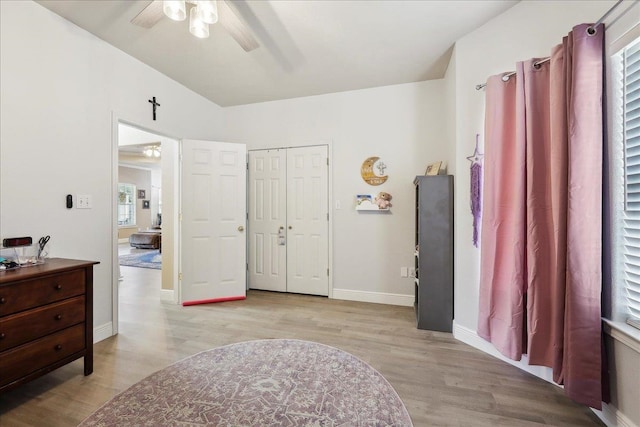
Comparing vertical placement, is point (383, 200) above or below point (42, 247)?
above

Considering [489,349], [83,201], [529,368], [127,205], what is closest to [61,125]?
[83,201]

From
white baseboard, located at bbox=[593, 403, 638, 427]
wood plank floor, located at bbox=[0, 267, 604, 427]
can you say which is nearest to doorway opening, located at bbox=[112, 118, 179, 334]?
wood plank floor, located at bbox=[0, 267, 604, 427]

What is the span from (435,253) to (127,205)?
9756 mm

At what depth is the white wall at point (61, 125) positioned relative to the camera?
196 cm

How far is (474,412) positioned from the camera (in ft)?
5.27

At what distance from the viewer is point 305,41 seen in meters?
2.54

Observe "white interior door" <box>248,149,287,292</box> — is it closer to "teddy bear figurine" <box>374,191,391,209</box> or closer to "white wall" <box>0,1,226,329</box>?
"teddy bear figurine" <box>374,191,391,209</box>

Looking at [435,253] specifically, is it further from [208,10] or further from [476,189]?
[208,10]

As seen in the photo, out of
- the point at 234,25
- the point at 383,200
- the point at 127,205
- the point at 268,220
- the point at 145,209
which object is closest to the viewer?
the point at 234,25

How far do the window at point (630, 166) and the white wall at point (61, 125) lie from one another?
371cm

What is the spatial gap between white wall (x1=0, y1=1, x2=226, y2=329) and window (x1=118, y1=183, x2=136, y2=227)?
7360 millimetres

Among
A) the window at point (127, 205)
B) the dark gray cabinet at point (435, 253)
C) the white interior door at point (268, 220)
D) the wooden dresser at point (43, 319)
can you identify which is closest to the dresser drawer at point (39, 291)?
the wooden dresser at point (43, 319)

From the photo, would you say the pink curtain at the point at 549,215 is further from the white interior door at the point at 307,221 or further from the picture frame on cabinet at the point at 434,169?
the white interior door at the point at 307,221

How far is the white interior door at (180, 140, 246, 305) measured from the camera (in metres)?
3.46
